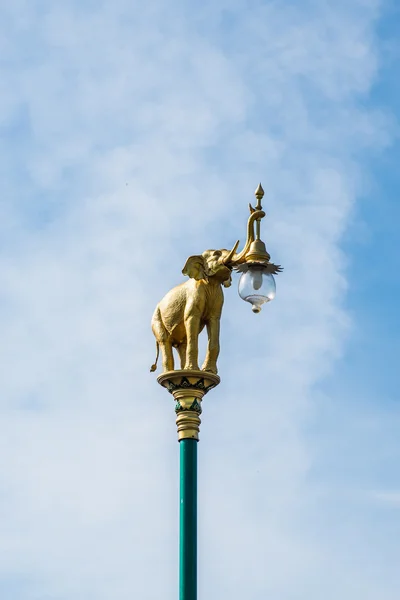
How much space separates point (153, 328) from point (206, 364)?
136 centimetres

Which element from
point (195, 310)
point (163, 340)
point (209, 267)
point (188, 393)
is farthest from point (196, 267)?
point (188, 393)

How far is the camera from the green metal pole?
18.2 meters

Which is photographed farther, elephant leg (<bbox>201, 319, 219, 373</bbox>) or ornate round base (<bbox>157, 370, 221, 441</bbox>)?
elephant leg (<bbox>201, 319, 219, 373</bbox>)

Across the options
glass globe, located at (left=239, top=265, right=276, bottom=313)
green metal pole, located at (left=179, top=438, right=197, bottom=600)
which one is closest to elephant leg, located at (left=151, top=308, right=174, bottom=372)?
green metal pole, located at (left=179, top=438, right=197, bottom=600)

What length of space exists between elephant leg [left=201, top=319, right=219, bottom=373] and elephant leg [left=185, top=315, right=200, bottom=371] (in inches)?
6.7

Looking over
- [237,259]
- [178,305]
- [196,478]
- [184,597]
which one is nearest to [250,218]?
[237,259]

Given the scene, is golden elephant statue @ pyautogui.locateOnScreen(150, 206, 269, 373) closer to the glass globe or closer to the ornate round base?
the ornate round base

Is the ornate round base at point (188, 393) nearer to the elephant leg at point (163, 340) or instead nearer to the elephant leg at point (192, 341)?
the elephant leg at point (192, 341)

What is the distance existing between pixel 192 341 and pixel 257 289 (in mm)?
1675

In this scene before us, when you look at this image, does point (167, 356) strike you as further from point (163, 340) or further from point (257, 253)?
point (257, 253)

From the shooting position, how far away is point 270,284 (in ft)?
62.0

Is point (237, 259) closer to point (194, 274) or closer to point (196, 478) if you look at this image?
point (194, 274)

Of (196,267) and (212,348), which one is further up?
(196,267)

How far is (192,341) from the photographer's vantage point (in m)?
20.0
